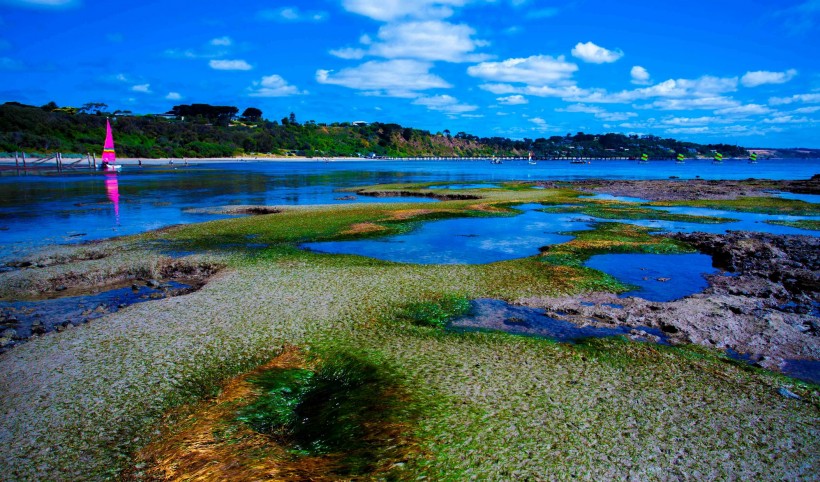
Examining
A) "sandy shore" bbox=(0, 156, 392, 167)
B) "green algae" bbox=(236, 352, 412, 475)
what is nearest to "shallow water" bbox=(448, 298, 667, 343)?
"green algae" bbox=(236, 352, 412, 475)

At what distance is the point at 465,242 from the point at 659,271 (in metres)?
10.2

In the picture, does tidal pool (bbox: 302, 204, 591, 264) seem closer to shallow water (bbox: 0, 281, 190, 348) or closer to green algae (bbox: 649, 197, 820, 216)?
shallow water (bbox: 0, 281, 190, 348)

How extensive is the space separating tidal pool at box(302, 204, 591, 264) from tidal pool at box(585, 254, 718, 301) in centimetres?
390

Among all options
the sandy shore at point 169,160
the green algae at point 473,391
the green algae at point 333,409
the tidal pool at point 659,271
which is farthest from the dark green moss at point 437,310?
the sandy shore at point 169,160

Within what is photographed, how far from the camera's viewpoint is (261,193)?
5675 centimetres

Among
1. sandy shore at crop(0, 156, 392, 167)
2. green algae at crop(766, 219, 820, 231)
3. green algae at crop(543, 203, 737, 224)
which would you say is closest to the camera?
green algae at crop(766, 219, 820, 231)

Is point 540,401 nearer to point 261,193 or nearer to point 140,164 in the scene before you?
point 261,193

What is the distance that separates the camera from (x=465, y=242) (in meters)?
27.7

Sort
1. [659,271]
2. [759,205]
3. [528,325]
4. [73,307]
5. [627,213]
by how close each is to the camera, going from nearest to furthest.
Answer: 1. [528,325]
2. [73,307]
3. [659,271]
4. [627,213]
5. [759,205]

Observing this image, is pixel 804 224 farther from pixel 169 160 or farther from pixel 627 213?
pixel 169 160

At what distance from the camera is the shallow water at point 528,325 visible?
42.7 feet

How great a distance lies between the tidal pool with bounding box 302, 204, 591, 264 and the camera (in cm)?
2366

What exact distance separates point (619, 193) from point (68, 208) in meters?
58.5

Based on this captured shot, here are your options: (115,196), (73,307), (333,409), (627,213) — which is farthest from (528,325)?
(115,196)
